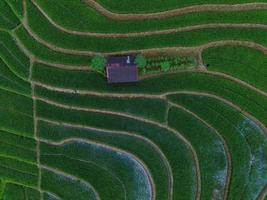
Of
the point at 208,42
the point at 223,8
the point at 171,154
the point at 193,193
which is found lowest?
the point at 193,193

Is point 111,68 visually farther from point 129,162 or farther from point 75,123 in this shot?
point 129,162

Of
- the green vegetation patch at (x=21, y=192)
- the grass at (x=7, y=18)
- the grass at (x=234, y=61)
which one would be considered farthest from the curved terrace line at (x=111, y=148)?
the grass at (x=7, y=18)

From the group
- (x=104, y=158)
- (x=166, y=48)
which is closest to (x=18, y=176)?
(x=104, y=158)

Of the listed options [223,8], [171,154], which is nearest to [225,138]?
[171,154]

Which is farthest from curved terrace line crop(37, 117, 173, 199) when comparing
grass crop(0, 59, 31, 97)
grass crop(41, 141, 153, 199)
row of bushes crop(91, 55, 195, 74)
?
row of bushes crop(91, 55, 195, 74)

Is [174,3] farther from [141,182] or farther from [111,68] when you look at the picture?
[141,182]

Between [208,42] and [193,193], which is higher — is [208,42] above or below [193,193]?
above

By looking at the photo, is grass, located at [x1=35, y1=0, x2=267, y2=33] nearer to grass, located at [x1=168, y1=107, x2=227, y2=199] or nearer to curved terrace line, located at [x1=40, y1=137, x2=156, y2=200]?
grass, located at [x1=168, y1=107, x2=227, y2=199]
